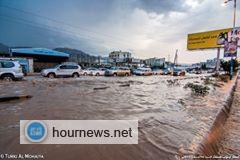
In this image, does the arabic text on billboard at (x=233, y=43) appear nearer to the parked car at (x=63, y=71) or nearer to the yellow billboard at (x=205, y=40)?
the parked car at (x=63, y=71)

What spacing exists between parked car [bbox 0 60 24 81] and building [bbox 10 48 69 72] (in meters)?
16.7

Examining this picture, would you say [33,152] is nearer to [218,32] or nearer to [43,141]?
[43,141]

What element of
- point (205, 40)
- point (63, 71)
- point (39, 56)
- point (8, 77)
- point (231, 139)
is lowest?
point (231, 139)

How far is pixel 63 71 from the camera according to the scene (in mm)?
17891

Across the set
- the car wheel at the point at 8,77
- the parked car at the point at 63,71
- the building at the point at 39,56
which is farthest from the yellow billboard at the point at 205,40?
the car wheel at the point at 8,77

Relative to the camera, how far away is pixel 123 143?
2857 millimetres

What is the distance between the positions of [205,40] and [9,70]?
37742 mm

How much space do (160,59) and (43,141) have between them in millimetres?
91621

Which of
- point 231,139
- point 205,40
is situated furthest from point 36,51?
point 205,40

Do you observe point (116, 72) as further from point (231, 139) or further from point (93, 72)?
point (231, 139)

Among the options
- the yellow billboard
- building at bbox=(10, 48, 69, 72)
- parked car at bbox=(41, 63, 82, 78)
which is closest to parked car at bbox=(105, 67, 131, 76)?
parked car at bbox=(41, 63, 82, 78)

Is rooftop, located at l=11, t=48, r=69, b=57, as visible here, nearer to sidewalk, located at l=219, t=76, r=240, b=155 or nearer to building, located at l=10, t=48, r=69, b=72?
building, located at l=10, t=48, r=69, b=72

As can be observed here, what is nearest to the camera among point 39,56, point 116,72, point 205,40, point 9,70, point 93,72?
point 9,70

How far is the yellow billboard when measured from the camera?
33.8 m
